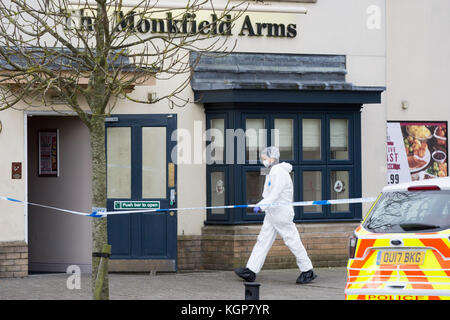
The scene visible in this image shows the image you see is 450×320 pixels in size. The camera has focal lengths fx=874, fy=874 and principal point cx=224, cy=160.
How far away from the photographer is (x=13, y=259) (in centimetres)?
1318

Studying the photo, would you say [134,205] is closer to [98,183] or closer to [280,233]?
[280,233]

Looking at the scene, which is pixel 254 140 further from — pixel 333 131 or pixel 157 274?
pixel 157 274

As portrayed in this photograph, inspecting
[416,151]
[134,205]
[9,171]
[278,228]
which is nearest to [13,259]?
[9,171]

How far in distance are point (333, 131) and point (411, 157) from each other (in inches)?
113

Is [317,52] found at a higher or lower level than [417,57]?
lower

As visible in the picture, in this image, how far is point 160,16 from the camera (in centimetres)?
1377

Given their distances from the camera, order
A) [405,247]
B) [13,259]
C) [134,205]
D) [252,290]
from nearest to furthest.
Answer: [252,290] → [405,247] → [13,259] → [134,205]

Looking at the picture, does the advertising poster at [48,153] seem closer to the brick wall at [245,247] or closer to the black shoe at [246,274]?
the brick wall at [245,247]

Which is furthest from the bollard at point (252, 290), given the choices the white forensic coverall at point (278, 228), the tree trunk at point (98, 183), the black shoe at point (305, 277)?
the black shoe at point (305, 277)

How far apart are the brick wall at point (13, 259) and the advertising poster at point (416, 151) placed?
22.9ft

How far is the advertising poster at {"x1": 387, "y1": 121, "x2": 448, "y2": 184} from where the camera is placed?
16500 mm

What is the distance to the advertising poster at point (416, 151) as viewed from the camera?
16.5m

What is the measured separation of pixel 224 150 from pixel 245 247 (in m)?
1.58
